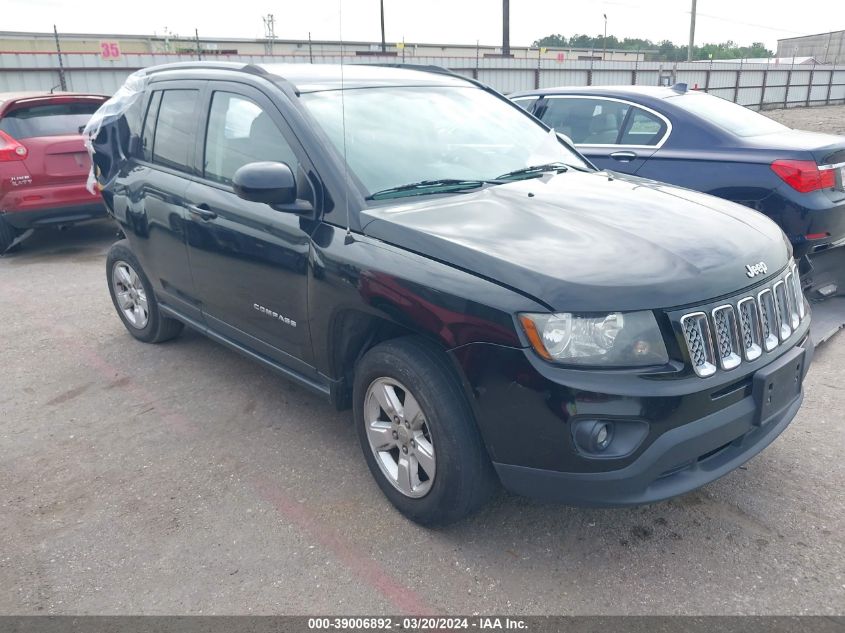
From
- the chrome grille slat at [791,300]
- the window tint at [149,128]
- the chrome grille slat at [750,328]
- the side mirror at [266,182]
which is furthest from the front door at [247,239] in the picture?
the chrome grille slat at [791,300]

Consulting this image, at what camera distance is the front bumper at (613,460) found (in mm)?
2346

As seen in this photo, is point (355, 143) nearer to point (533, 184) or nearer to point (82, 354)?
point (533, 184)

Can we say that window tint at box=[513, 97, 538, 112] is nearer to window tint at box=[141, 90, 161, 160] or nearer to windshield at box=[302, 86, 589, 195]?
windshield at box=[302, 86, 589, 195]

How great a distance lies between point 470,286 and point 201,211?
1.98 m

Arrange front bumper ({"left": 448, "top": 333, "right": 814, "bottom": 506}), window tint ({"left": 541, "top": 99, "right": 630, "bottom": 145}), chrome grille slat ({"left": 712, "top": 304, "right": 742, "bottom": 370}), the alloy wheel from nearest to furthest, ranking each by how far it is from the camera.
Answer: front bumper ({"left": 448, "top": 333, "right": 814, "bottom": 506})
chrome grille slat ({"left": 712, "top": 304, "right": 742, "bottom": 370})
the alloy wheel
window tint ({"left": 541, "top": 99, "right": 630, "bottom": 145})

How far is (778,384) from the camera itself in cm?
270

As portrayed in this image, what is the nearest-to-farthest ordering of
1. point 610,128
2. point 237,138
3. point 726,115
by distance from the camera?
point 237,138
point 726,115
point 610,128

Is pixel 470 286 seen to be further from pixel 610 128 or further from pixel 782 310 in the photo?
pixel 610 128

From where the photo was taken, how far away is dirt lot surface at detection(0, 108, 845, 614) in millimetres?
2588

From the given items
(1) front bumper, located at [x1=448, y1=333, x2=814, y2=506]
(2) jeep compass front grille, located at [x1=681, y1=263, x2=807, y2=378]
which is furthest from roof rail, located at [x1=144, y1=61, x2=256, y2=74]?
(2) jeep compass front grille, located at [x1=681, y1=263, x2=807, y2=378]

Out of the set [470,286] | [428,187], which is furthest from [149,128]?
[470,286]

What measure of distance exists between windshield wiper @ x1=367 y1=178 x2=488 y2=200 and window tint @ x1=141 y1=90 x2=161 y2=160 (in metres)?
2.13

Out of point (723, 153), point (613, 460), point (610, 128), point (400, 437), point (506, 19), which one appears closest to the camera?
point (613, 460)

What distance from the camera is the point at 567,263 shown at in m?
2.50
